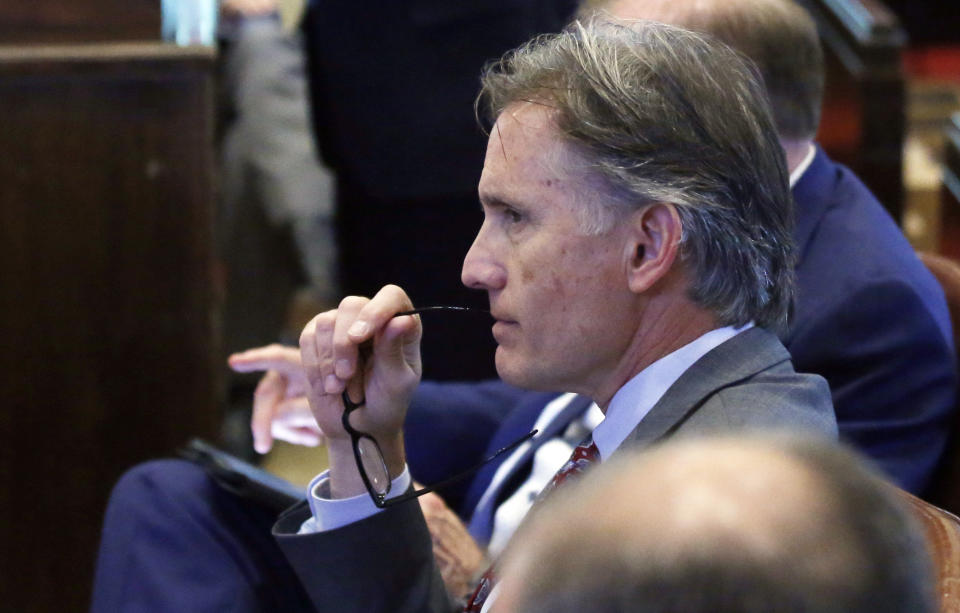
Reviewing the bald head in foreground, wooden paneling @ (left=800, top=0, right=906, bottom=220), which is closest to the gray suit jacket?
the bald head in foreground

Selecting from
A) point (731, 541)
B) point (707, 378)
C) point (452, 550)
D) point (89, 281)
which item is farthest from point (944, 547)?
point (89, 281)

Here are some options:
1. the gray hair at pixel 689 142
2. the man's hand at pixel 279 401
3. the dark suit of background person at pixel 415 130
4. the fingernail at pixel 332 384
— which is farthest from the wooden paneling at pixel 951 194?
the fingernail at pixel 332 384

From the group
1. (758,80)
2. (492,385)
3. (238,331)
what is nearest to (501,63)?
(758,80)

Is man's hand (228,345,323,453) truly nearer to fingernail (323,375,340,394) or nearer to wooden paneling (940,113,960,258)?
fingernail (323,375,340,394)

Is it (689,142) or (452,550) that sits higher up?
(689,142)

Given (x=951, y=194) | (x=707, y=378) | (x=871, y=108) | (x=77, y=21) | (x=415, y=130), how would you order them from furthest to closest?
(x=871, y=108), (x=951, y=194), (x=415, y=130), (x=77, y=21), (x=707, y=378)

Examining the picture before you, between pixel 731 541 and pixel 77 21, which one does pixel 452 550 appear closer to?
pixel 731 541

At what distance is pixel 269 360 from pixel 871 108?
2823 mm

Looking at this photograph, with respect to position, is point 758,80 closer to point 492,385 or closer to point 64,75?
point 492,385

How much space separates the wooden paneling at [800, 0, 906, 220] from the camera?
3.89m

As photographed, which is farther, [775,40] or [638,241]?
[775,40]

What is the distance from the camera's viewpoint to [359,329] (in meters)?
1.31

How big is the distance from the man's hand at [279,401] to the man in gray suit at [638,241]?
48 cm

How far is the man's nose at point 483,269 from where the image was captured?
1261mm
